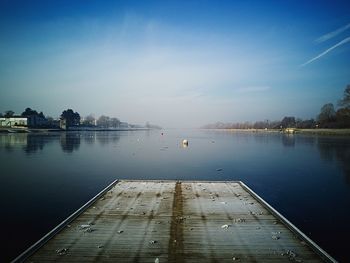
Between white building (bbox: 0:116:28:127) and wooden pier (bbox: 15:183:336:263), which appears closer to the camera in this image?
wooden pier (bbox: 15:183:336:263)

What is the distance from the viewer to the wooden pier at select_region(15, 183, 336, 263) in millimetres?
8609

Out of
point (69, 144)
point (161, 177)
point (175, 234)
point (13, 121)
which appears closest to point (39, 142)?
point (69, 144)

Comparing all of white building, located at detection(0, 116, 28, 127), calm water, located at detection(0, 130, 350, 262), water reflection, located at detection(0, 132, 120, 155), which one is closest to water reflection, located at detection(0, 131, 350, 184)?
water reflection, located at detection(0, 132, 120, 155)

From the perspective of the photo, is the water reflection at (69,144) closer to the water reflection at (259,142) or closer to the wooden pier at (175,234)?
the water reflection at (259,142)

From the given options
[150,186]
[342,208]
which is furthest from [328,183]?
[150,186]

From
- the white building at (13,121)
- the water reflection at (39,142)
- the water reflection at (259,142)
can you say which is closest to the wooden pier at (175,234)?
the water reflection at (259,142)

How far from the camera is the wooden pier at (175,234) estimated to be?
28.2 ft

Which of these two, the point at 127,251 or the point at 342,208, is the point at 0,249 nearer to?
the point at 127,251

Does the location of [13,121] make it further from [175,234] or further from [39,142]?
[175,234]

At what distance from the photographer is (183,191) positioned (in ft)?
58.4

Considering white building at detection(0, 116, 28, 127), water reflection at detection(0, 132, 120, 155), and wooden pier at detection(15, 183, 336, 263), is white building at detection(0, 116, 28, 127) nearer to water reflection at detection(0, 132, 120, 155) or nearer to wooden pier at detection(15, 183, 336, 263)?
water reflection at detection(0, 132, 120, 155)

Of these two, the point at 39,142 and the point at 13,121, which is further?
the point at 13,121

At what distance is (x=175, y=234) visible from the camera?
10281 mm

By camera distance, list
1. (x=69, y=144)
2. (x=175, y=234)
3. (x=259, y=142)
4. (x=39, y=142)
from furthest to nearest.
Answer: (x=259, y=142), (x=39, y=142), (x=69, y=144), (x=175, y=234)
